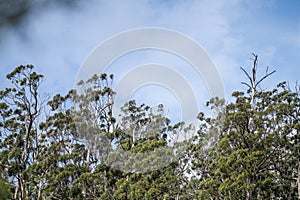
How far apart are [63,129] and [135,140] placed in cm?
242

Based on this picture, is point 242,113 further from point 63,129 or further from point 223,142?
point 63,129

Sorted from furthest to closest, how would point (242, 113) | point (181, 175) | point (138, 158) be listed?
1. point (181, 175)
2. point (138, 158)
3. point (242, 113)

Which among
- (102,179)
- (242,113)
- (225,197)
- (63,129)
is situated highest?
(63,129)

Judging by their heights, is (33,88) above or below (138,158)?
above

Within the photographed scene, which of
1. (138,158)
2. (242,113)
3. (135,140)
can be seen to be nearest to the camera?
(242,113)

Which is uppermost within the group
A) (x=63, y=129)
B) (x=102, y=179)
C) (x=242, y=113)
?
(x=63, y=129)

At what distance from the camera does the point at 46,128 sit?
43.1 ft

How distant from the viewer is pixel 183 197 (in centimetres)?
1344

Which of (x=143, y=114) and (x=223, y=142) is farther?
(x=143, y=114)

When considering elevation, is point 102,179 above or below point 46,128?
below

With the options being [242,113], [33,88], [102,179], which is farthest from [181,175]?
[33,88]

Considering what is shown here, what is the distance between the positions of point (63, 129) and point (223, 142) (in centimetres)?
534

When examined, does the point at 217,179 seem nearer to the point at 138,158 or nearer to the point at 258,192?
the point at 258,192

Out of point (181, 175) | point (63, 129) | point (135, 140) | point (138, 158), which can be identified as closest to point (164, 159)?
point (138, 158)
